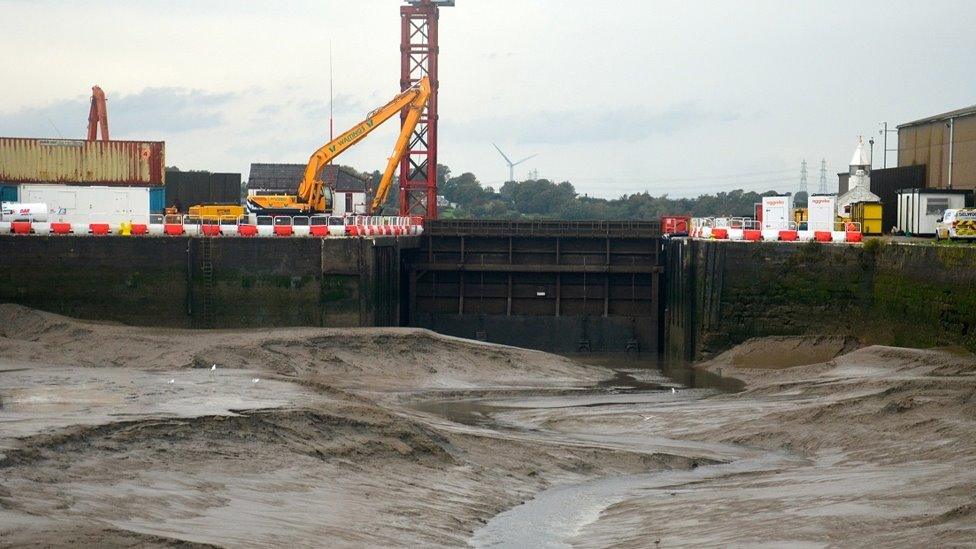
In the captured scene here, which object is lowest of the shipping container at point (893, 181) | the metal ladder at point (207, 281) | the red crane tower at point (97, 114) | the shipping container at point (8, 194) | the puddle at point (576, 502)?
the puddle at point (576, 502)

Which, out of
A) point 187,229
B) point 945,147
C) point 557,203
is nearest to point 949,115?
point 945,147

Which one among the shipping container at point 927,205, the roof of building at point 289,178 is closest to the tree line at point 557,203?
the roof of building at point 289,178

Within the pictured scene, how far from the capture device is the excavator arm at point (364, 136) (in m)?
53.2

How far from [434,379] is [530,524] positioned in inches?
670

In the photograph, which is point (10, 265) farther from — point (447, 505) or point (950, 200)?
point (950, 200)

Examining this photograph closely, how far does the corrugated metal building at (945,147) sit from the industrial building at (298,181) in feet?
89.0

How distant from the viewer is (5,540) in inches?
453

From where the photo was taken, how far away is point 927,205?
46.5 m

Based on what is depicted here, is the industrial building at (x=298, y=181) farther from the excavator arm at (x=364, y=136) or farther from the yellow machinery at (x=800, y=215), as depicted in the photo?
the yellow machinery at (x=800, y=215)

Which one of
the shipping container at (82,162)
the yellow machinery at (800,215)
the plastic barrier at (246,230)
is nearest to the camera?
the plastic barrier at (246,230)

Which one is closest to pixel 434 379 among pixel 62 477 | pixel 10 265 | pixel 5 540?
pixel 10 265

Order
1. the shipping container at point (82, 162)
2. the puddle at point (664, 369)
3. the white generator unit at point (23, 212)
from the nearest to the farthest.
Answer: the puddle at point (664, 369)
the white generator unit at point (23, 212)
the shipping container at point (82, 162)

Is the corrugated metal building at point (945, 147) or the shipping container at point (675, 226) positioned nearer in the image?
the shipping container at point (675, 226)

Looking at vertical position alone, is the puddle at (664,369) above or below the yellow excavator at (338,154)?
below
